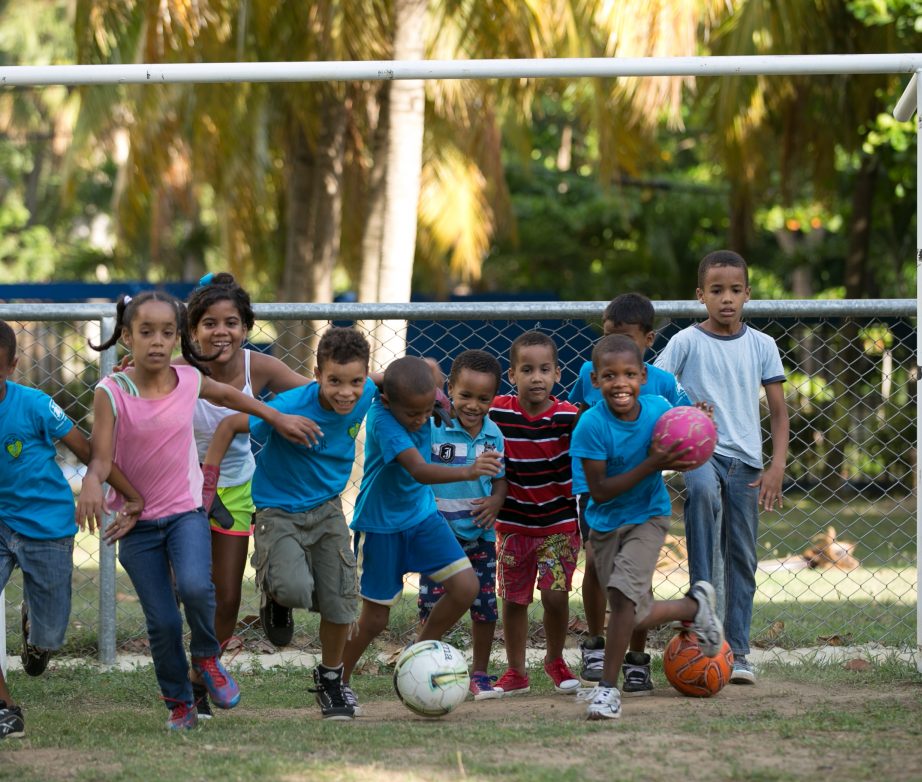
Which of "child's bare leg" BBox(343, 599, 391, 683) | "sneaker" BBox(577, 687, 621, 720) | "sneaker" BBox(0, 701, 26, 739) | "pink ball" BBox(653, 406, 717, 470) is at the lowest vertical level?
"sneaker" BBox(0, 701, 26, 739)

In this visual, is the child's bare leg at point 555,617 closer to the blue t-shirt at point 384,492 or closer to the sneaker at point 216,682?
the blue t-shirt at point 384,492

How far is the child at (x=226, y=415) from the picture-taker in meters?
5.32

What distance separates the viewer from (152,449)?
4832mm

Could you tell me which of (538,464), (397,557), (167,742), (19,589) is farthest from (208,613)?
(19,589)

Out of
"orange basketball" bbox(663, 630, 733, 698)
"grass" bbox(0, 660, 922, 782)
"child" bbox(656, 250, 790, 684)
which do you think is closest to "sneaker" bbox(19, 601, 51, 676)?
"grass" bbox(0, 660, 922, 782)

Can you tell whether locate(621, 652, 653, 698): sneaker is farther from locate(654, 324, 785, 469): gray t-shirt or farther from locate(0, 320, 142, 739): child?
locate(0, 320, 142, 739): child

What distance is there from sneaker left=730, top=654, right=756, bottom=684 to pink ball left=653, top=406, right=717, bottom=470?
1.24m

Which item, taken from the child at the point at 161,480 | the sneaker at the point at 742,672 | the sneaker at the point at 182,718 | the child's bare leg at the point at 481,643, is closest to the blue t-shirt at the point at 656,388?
A: the child's bare leg at the point at 481,643

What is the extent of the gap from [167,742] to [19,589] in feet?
14.5

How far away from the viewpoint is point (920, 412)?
5.73 meters

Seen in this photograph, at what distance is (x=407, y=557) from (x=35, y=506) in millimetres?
1497

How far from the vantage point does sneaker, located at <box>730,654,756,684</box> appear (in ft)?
19.1

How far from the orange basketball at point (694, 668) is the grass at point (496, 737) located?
0.23ft

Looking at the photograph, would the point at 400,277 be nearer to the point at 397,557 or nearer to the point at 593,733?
the point at 397,557
